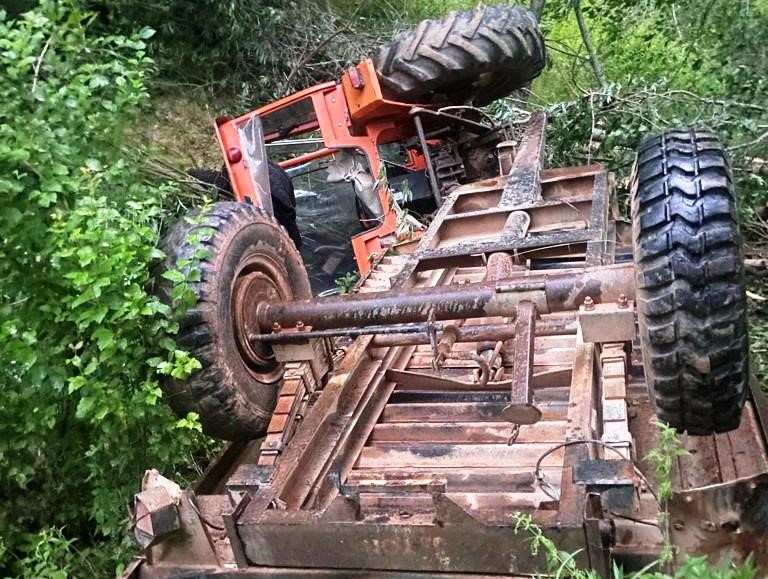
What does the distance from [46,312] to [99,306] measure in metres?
0.23

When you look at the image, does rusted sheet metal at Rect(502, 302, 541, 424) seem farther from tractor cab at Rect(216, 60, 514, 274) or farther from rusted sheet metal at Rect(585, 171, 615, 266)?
tractor cab at Rect(216, 60, 514, 274)

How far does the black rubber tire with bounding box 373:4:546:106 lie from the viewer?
17.1ft

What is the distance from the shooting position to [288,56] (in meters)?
8.77

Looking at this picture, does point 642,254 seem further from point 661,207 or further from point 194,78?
point 194,78

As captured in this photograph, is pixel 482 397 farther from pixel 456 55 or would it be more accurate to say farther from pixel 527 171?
pixel 456 55

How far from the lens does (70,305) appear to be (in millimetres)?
2703

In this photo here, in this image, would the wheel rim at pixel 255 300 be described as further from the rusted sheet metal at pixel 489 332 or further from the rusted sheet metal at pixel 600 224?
the rusted sheet metal at pixel 600 224

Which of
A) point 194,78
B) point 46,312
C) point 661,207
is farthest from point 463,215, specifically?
point 194,78

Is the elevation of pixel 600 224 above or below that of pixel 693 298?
below

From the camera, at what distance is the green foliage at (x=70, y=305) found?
2.70 m

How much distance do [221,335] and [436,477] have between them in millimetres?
983

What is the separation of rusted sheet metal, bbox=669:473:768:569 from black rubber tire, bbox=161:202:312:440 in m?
1.64

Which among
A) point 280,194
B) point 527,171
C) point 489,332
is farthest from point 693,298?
point 280,194

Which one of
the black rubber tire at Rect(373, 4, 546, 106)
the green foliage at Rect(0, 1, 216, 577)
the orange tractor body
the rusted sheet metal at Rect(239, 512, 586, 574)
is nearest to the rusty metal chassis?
the rusted sheet metal at Rect(239, 512, 586, 574)
